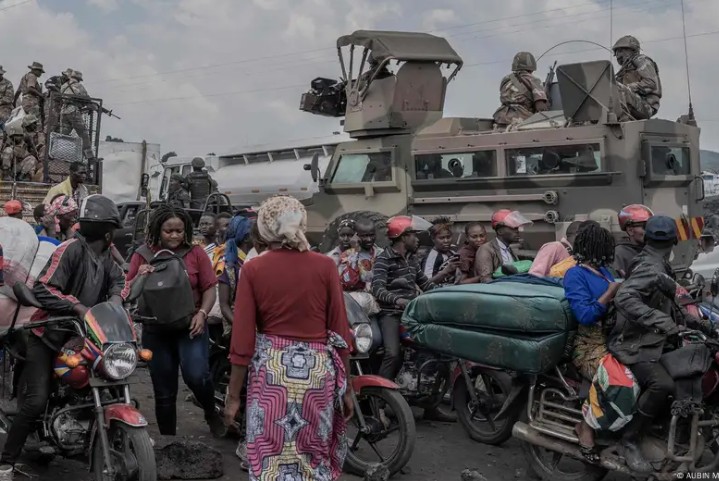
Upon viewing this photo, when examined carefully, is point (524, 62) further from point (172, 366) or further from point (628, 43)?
point (172, 366)

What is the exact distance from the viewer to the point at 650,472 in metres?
4.71

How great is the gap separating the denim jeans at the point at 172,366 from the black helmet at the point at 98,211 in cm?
88

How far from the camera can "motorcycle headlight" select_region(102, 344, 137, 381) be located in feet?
14.6

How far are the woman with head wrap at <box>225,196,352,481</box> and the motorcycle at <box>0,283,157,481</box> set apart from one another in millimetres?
780

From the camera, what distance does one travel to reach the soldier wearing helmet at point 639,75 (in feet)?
34.6

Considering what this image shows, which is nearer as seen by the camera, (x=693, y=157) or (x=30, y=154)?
(x=693, y=157)

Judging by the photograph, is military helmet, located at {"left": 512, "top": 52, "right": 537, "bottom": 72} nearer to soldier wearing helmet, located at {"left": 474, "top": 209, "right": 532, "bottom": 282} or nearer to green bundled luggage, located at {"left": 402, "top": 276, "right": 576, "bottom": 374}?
soldier wearing helmet, located at {"left": 474, "top": 209, "right": 532, "bottom": 282}

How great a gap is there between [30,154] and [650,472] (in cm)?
1216

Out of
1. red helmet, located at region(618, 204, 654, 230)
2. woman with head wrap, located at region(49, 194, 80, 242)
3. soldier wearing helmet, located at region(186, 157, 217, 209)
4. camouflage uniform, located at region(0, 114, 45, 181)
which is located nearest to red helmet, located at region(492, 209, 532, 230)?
red helmet, located at region(618, 204, 654, 230)

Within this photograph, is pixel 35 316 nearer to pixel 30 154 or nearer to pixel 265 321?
pixel 265 321

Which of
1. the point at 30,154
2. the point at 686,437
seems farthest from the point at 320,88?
the point at 686,437

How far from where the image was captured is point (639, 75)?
10.6 m

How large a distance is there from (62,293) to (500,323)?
256cm

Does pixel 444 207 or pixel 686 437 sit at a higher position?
pixel 444 207
